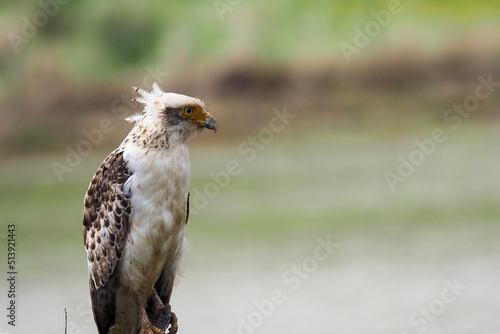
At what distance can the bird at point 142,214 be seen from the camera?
353 centimetres

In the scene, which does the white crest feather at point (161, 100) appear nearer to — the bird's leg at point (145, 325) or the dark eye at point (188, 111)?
the dark eye at point (188, 111)

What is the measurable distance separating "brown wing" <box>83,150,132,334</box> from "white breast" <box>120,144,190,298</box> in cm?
4

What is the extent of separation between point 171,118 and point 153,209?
439mm

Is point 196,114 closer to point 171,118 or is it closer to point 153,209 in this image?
point 171,118

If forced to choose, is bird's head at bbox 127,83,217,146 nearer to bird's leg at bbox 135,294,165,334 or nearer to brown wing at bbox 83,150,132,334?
brown wing at bbox 83,150,132,334

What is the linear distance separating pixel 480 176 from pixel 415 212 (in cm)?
129

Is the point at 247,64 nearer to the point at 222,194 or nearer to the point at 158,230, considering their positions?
the point at 222,194

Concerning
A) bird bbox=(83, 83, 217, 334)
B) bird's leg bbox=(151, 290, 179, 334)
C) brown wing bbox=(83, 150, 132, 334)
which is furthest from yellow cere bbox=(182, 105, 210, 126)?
bird's leg bbox=(151, 290, 179, 334)

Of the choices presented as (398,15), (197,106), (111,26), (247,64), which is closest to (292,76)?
(247,64)

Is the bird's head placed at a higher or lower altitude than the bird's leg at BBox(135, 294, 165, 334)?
higher

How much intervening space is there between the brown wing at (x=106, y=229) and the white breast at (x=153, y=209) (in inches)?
1.7

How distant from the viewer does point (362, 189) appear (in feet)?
32.8

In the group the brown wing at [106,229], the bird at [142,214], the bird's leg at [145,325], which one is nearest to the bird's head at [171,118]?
the bird at [142,214]

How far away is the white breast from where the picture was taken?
3.53 meters
